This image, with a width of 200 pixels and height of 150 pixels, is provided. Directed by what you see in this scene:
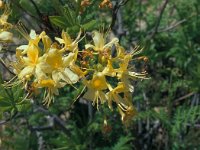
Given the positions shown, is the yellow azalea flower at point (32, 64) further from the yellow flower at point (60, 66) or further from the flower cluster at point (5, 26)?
the flower cluster at point (5, 26)

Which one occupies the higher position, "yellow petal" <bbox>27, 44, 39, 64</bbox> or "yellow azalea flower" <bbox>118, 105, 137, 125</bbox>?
"yellow petal" <bbox>27, 44, 39, 64</bbox>

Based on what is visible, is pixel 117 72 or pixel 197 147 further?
pixel 197 147

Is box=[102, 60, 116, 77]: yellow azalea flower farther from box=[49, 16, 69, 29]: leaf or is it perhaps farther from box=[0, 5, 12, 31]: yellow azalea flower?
box=[0, 5, 12, 31]: yellow azalea flower

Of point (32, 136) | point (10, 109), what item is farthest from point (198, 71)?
point (10, 109)

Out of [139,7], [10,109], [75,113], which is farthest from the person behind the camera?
[139,7]

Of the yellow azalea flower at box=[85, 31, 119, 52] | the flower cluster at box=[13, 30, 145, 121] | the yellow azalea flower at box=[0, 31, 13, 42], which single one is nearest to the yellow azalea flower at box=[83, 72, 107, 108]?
the flower cluster at box=[13, 30, 145, 121]

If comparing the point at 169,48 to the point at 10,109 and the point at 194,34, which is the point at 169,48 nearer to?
the point at 194,34

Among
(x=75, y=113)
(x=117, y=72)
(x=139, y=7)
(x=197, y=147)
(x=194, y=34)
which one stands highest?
(x=139, y=7)

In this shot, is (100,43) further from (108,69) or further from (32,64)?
(32,64)
